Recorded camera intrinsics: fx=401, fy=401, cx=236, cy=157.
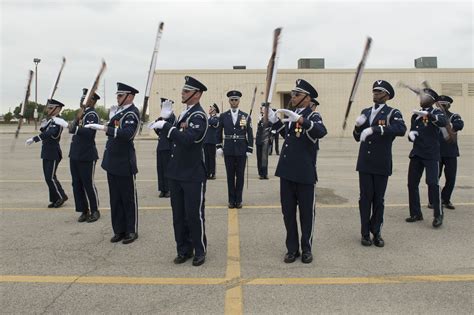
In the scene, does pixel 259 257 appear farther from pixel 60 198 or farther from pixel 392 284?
pixel 60 198

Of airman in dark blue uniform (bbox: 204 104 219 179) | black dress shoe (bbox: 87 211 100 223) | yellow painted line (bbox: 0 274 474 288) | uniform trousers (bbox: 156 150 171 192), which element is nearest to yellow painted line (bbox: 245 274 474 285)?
yellow painted line (bbox: 0 274 474 288)

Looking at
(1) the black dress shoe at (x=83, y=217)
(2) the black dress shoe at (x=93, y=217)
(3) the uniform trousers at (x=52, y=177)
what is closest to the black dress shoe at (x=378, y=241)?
(2) the black dress shoe at (x=93, y=217)

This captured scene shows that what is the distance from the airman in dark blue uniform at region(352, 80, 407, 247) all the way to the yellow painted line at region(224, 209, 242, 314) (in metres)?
1.60

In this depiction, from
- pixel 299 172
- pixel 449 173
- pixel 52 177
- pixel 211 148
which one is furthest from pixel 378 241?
pixel 211 148

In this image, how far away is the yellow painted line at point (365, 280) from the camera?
381 cm

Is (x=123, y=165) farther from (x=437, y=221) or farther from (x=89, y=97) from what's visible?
(x=437, y=221)

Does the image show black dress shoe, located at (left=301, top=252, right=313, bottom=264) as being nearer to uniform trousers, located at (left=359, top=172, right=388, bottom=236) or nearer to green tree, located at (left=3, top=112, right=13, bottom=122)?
uniform trousers, located at (left=359, top=172, right=388, bottom=236)

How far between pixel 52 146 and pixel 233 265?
4137 mm

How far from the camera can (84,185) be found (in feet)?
19.9

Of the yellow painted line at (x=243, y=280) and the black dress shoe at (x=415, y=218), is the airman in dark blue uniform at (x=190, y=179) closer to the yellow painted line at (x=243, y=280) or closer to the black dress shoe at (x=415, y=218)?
the yellow painted line at (x=243, y=280)

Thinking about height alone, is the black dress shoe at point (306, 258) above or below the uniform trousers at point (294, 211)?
below

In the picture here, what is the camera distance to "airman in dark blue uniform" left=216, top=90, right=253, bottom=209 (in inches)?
273

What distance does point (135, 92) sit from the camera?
5.05 meters

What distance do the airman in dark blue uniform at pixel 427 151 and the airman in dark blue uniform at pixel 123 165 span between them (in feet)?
12.7
